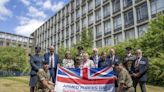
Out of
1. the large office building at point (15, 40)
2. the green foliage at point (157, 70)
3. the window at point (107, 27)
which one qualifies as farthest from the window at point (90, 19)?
the large office building at point (15, 40)

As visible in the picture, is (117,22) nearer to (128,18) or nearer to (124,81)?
(128,18)

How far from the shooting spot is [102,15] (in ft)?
206

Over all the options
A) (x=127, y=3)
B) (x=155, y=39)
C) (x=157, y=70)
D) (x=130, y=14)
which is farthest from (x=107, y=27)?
(x=157, y=70)

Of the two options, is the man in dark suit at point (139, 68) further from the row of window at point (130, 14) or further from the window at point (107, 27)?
the window at point (107, 27)

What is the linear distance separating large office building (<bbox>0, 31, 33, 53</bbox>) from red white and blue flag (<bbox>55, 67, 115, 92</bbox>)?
110 m

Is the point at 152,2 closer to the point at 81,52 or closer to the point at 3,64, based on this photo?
the point at 81,52

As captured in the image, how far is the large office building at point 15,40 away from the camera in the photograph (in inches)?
4658

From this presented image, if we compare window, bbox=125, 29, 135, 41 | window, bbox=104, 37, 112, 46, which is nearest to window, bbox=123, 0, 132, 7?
window, bbox=125, 29, 135, 41

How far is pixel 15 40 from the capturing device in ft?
405

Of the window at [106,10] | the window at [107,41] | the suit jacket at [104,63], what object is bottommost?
the suit jacket at [104,63]

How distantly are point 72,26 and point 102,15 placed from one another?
1851 centimetres

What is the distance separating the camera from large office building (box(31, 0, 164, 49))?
49.0 metres

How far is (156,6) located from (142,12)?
13.1ft

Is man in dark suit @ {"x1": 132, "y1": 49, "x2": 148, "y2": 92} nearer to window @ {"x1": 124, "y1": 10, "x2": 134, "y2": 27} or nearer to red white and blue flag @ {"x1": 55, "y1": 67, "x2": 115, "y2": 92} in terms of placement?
red white and blue flag @ {"x1": 55, "y1": 67, "x2": 115, "y2": 92}
